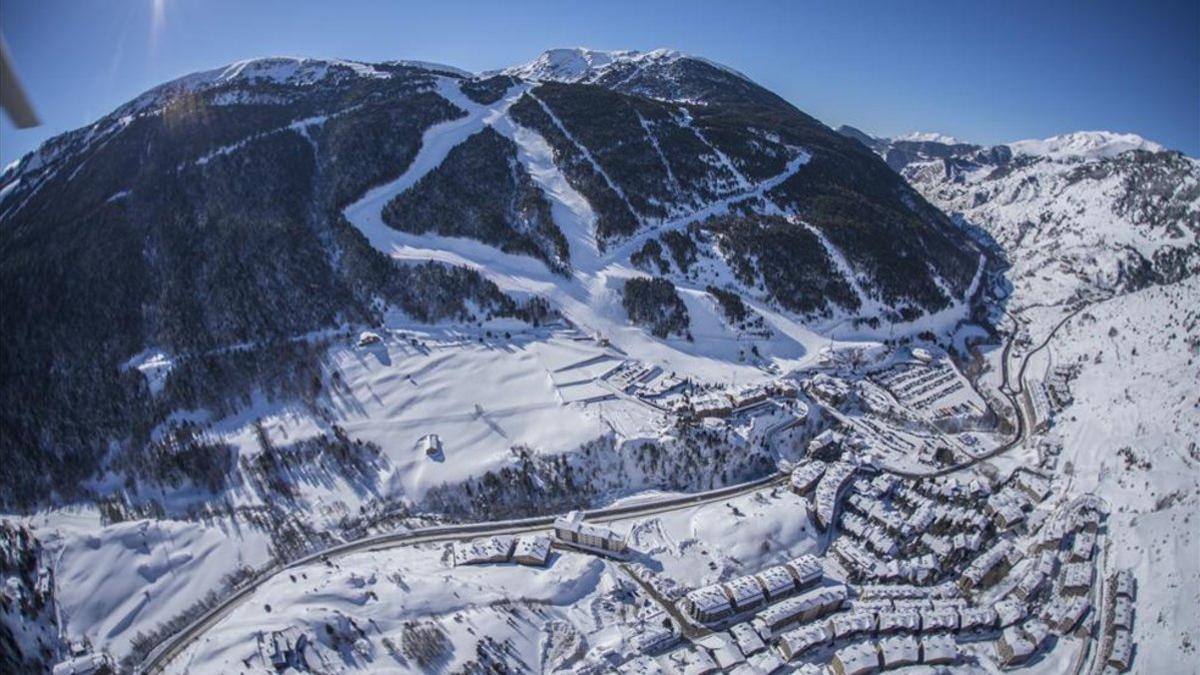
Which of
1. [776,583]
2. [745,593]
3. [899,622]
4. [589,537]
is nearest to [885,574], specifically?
[899,622]

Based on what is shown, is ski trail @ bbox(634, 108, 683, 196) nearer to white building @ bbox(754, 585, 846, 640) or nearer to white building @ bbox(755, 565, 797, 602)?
white building @ bbox(755, 565, 797, 602)

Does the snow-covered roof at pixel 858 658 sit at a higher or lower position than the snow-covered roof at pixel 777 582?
lower

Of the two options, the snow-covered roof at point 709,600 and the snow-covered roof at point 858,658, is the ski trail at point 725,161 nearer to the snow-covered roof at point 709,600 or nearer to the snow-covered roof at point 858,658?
the snow-covered roof at point 709,600

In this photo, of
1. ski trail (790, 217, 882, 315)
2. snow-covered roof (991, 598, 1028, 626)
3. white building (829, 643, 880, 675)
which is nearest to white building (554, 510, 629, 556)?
white building (829, 643, 880, 675)

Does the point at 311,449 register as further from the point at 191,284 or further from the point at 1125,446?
the point at 1125,446

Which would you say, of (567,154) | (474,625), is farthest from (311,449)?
(567,154)

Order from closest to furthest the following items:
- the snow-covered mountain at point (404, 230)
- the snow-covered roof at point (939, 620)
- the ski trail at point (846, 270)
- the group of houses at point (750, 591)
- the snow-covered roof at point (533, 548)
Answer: the snow-covered roof at point (939, 620)
the group of houses at point (750, 591)
the snow-covered roof at point (533, 548)
the snow-covered mountain at point (404, 230)
the ski trail at point (846, 270)

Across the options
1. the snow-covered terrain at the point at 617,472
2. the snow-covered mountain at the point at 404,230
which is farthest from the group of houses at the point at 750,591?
the snow-covered mountain at the point at 404,230

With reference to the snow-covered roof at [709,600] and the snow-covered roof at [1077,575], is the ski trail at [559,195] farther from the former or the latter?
the snow-covered roof at [1077,575]

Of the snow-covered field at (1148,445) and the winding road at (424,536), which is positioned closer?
the snow-covered field at (1148,445)

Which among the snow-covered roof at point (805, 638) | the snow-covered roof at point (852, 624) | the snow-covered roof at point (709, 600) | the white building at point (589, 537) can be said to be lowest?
the snow-covered roof at point (805, 638)

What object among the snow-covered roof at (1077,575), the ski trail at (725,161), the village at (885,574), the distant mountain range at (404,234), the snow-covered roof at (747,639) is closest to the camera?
the village at (885,574)
